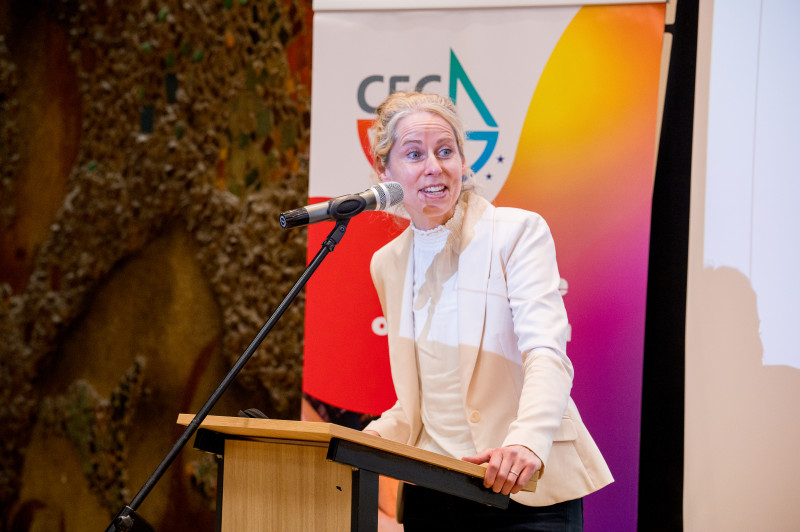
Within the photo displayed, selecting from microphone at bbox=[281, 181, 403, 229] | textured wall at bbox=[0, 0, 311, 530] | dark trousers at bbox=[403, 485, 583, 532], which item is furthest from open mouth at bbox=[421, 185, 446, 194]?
textured wall at bbox=[0, 0, 311, 530]

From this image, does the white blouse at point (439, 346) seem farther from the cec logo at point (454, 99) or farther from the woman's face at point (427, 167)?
the cec logo at point (454, 99)

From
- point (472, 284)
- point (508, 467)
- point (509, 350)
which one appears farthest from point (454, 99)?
point (508, 467)

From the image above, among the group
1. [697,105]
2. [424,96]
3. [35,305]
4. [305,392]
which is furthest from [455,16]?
[35,305]

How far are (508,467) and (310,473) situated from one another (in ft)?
1.32

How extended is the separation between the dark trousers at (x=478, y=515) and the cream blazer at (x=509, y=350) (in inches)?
2.6

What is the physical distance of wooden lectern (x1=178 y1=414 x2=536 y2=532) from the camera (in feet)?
4.60

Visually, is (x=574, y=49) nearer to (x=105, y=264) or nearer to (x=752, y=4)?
(x=752, y=4)

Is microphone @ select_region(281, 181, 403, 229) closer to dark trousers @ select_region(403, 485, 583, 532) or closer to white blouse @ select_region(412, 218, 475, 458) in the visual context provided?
white blouse @ select_region(412, 218, 475, 458)

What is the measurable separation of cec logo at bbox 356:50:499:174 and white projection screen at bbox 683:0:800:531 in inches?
28.5

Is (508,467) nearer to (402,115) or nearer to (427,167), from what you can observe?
(427,167)

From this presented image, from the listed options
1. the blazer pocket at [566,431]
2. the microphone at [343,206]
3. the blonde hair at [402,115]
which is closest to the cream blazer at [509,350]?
the blazer pocket at [566,431]

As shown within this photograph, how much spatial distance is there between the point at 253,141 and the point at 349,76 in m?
0.71

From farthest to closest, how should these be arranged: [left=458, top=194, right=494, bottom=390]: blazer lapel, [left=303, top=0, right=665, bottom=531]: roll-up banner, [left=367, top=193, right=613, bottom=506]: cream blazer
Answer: [left=303, top=0, right=665, bottom=531]: roll-up banner
[left=458, top=194, right=494, bottom=390]: blazer lapel
[left=367, top=193, right=613, bottom=506]: cream blazer

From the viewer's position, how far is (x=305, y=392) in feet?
9.53
